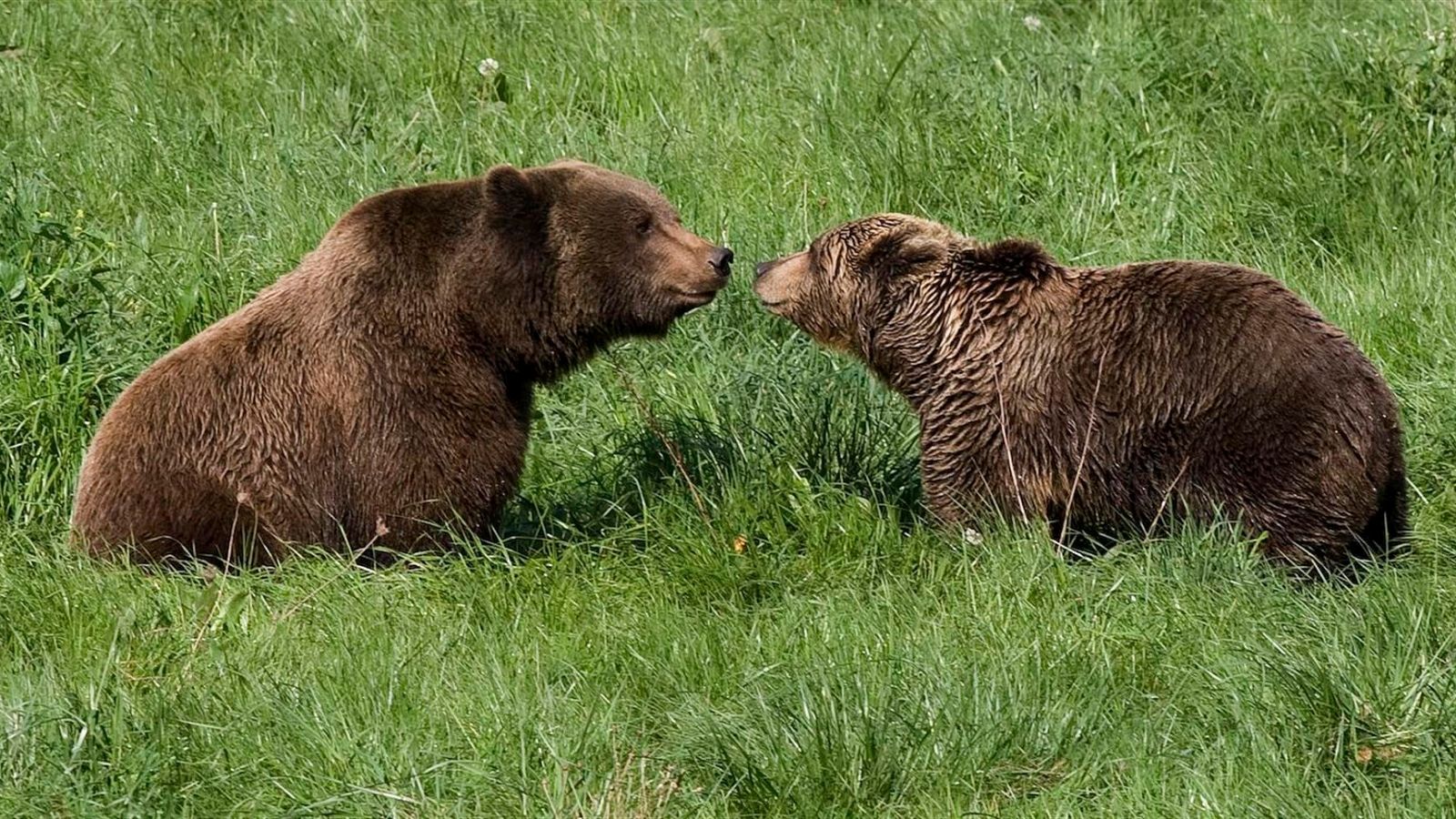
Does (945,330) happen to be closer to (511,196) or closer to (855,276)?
(855,276)

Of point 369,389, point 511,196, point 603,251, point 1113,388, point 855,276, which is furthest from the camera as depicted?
point 855,276

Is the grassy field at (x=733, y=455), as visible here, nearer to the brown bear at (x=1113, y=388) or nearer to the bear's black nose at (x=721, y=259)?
the brown bear at (x=1113, y=388)

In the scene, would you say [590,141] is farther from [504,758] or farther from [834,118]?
[504,758]

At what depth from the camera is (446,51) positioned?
8805 mm

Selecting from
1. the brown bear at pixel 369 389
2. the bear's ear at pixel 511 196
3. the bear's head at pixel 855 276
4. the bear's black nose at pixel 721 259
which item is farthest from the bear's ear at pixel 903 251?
the bear's ear at pixel 511 196

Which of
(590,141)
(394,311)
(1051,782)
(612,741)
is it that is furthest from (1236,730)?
(590,141)

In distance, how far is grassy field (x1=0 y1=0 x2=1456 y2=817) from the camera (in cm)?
423

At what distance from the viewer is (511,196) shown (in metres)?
6.05

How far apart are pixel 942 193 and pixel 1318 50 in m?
1.96

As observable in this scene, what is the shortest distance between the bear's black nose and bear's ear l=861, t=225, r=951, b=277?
0.47 m

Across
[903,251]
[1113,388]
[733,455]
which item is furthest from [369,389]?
[1113,388]

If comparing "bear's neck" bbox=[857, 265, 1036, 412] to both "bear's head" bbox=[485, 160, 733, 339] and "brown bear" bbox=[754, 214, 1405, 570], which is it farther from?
"bear's head" bbox=[485, 160, 733, 339]

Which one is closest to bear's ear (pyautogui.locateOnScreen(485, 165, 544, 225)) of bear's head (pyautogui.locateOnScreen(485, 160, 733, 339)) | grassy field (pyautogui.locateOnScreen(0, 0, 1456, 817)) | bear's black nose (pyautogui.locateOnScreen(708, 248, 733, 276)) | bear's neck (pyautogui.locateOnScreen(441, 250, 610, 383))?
bear's head (pyautogui.locateOnScreen(485, 160, 733, 339))

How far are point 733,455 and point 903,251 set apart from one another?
0.89 m
